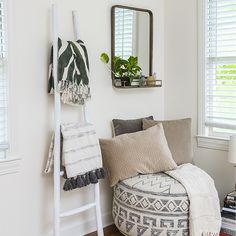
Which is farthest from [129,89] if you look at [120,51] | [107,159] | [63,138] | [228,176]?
[228,176]

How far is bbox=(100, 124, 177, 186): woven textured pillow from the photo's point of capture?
2760 millimetres

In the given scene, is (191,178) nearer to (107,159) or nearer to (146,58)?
(107,159)

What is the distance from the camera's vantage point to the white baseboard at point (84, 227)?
2.82 meters

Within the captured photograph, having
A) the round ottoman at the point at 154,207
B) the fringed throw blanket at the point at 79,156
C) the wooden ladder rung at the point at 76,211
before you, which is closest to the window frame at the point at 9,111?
the fringed throw blanket at the point at 79,156

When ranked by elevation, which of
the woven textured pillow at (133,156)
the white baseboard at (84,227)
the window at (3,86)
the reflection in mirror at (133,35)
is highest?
the reflection in mirror at (133,35)

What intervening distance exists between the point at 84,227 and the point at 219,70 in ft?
6.24

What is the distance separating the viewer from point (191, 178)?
2.65 metres

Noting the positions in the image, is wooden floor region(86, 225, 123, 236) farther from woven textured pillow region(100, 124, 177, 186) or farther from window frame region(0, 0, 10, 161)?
window frame region(0, 0, 10, 161)

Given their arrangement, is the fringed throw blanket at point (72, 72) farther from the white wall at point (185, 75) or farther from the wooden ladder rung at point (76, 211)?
the white wall at point (185, 75)

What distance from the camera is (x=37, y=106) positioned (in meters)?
2.58

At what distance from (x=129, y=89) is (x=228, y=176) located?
124 cm

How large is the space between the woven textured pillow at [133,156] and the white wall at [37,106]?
0.93 feet

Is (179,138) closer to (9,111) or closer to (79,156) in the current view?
(79,156)

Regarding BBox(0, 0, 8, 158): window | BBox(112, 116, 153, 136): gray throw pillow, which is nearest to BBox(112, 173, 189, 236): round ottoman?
BBox(112, 116, 153, 136): gray throw pillow
